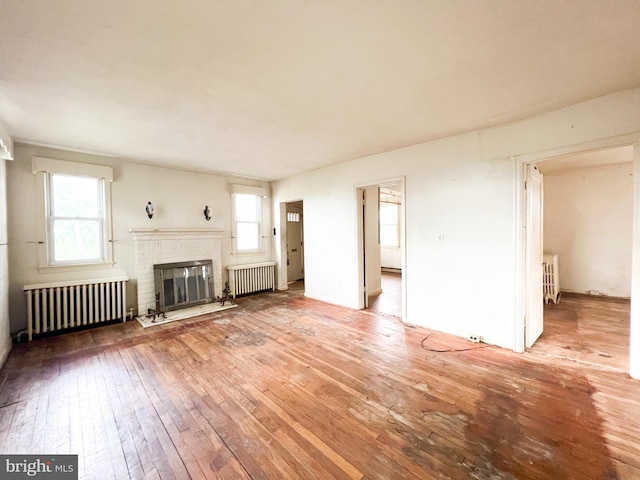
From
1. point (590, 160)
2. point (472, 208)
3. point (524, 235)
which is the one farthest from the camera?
point (590, 160)

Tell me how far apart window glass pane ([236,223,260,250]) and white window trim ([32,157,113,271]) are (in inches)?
92.5

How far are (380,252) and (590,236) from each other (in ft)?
13.6

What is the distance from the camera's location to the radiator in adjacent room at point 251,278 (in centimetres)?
563

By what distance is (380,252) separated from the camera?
6.23 metres

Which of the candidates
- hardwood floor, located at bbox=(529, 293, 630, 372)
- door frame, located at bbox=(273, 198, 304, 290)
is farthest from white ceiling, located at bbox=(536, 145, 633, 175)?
door frame, located at bbox=(273, 198, 304, 290)

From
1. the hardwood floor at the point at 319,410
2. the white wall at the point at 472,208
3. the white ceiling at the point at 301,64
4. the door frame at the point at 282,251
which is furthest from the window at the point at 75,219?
the white wall at the point at 472,208

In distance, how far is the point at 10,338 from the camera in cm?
329

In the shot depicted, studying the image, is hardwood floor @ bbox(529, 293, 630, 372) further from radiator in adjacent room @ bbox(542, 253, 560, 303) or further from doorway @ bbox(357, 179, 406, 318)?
doorway @ bbox(357, 179, 406, 318)

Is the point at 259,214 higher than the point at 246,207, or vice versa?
the point at 246,207

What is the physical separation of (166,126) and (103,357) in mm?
2815

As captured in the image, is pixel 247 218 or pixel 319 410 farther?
pixel 247 218

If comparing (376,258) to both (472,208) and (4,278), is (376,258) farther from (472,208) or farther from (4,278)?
(4,278)

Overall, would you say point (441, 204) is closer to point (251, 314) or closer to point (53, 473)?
point (251, 314)

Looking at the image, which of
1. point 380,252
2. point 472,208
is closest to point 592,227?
point 472,208
